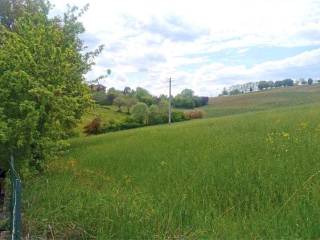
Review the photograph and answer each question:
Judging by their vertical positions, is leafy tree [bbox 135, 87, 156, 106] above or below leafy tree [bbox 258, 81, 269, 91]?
below

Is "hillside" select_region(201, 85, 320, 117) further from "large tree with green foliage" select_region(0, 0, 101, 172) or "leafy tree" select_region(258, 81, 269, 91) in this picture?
"large tree with green foliage" select_region(0, 0, 101, 172)

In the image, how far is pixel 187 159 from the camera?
13.6m

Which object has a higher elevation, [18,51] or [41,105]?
[18,51]

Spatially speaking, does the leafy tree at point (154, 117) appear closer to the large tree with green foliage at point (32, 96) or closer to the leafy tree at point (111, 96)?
the leafy tree at point (111, 96)

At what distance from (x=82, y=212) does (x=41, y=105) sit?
1814 millimetres

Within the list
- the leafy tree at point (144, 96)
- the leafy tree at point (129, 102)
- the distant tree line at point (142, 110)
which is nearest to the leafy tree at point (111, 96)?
the distant tree line at point (142, 110)

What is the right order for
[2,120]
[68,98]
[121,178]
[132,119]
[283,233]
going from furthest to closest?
[132,119], [121,178], [68,98], [2,120], [283,233]

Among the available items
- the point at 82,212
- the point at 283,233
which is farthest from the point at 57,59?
the point at 283,233

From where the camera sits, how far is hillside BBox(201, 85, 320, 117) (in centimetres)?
7931

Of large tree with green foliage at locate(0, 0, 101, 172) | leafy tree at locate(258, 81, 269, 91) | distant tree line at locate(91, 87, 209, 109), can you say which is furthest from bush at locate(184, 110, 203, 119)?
large tree with green foliage at locate(0, 0, 101, 172)

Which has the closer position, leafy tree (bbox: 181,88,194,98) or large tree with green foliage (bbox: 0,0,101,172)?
large tree with green foliage (bbox: 0,0,101,172)

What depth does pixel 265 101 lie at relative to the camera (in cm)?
8581

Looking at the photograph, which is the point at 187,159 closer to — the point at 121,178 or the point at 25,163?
the point at 121,178

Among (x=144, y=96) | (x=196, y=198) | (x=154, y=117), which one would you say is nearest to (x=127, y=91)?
(x=144, y=96)
